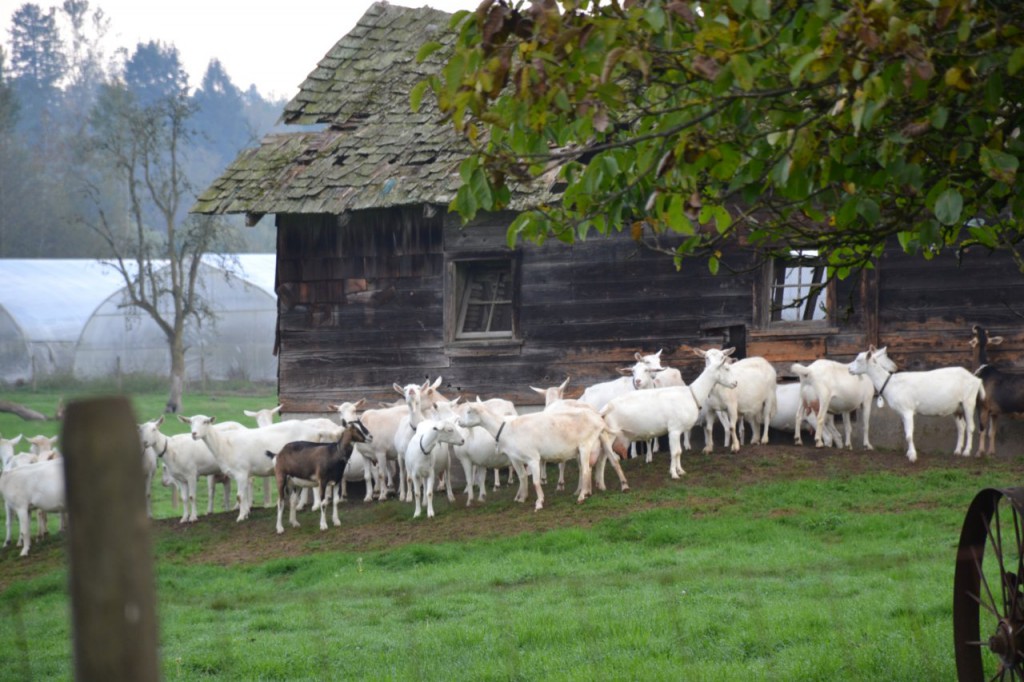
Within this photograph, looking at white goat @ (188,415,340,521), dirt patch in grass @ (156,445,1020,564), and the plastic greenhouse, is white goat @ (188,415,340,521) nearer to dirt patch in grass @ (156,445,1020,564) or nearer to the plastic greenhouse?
dirt patch in grass @ (156,445,1020,564)

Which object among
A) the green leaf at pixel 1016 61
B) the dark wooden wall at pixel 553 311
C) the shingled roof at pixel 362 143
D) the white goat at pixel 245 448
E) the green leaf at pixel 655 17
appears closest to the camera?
the green leaf at pixel 1016 61

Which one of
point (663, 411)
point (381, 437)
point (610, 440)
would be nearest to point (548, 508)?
point (610, 440)

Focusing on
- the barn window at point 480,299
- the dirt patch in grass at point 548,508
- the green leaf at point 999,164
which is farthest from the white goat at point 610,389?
the green leaf at point 999,164

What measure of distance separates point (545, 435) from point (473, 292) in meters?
4.82

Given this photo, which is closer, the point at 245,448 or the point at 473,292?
the point at 245,448

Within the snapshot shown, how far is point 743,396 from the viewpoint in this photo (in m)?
16.5

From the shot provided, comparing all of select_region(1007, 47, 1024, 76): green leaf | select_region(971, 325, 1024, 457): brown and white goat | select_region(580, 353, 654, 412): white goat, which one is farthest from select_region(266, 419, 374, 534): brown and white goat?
select_region(1007, 47, 1024, 76): green leaf

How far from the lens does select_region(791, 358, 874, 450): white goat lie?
1622 centimetres

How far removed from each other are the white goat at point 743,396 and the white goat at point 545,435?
1962 mm

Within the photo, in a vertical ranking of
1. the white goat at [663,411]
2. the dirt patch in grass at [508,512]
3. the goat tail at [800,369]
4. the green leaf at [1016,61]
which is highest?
the green leaf at [1016,61]

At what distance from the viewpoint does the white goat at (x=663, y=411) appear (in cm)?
1566

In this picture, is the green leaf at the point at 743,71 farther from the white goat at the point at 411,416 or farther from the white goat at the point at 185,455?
the white goat at the point at 185,455

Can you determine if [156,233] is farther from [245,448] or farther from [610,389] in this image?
[610,389]

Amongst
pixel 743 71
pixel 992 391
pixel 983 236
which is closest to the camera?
pixel 743 71
